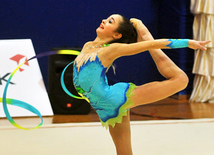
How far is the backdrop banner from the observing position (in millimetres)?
3842

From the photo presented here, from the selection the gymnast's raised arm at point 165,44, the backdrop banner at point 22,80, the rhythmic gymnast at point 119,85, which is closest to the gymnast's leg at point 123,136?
the rhythmic gymnast at point 119,85

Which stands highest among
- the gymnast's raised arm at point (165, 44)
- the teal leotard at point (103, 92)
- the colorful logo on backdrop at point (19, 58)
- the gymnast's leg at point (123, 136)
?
the gymnast's raised arm at point (165, 44)

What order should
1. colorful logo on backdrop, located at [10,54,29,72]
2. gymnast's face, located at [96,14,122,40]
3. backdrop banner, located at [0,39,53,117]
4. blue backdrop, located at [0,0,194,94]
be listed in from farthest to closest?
blue backdrop, located at [0,0,194,94], colorful logo on backdrop, located at [10,54,29,72], backdrop banner, located at [0,39,53,117], gymnast's face, located at [96,14,122,40]

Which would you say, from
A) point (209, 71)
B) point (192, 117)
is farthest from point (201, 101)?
point (192, 117)

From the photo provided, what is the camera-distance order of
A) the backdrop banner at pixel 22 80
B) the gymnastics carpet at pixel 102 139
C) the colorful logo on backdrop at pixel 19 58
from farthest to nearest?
the colorful logo on backdrop at pixel 19 58 → the backdrop banner at pixel 22 80 → the gymnastics carpet at pixel 102 139

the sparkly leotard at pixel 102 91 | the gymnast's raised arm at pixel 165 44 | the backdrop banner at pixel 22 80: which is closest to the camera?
the gymnast's raised arm at pixel 165 44

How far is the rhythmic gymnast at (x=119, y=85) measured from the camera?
1.81 m

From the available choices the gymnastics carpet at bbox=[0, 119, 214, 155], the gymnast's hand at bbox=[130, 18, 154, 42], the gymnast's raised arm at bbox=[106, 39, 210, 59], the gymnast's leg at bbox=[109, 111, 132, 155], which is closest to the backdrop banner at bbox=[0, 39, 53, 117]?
the gymnastics carpet at bbox=[0, 119, 214, 155]

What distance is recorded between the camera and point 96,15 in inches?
188

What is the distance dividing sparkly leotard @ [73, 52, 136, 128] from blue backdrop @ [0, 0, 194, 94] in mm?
2942

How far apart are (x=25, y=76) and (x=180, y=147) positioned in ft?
6.98

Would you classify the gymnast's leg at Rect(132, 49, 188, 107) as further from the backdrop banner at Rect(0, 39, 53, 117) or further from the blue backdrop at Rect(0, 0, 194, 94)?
the blue backdrop at Rect(0, 0, 194, 94)

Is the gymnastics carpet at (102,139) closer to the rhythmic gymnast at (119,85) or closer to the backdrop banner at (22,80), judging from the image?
the backdrop banner at (22,80)

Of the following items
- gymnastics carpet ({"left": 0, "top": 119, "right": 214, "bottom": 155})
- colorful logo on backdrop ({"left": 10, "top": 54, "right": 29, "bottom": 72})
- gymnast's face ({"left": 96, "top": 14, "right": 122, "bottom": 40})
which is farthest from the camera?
colorful logo on backdrop ({"left": 10, "top": 54, "right": 29, "bottom": 72})
